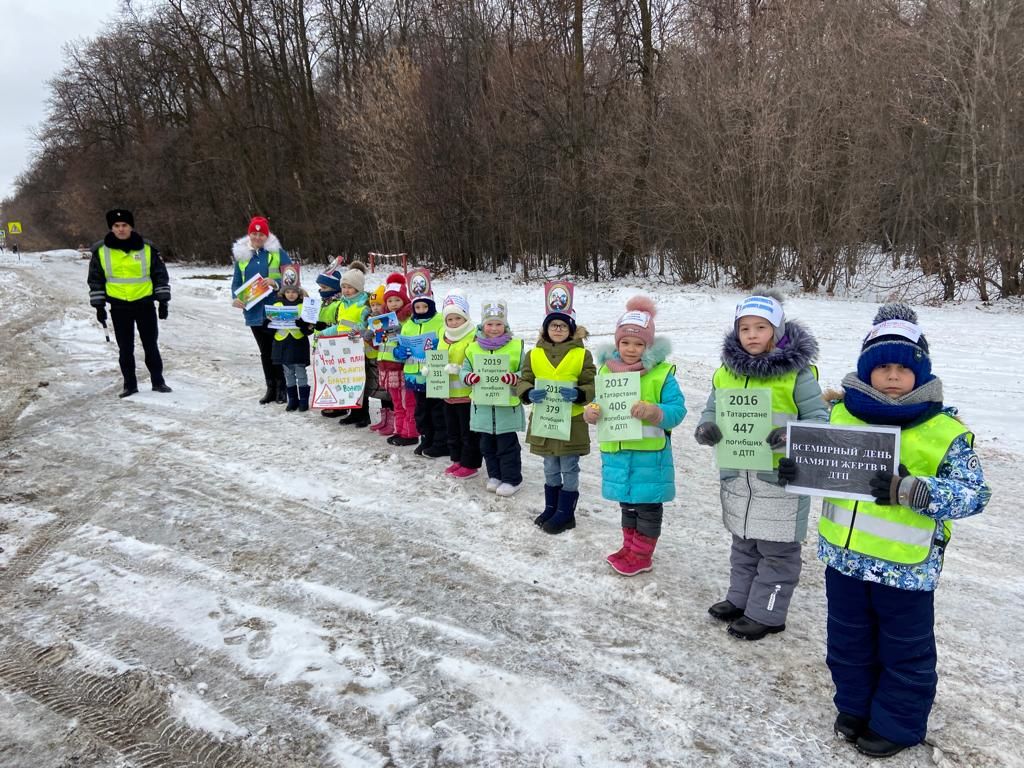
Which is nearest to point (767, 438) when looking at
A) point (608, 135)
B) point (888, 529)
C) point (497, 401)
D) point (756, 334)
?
point (756, 334)

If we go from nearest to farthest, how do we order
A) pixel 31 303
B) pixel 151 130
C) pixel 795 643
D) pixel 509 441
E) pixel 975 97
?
pixel 795 643 < pixel 509 441 < pixel 975 97 < pixel 31 303 < pixel 151 130

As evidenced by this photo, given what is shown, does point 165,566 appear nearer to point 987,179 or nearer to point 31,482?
point 31,482

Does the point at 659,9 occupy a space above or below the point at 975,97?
above

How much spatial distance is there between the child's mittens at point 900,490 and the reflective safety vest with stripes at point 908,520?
9 cm

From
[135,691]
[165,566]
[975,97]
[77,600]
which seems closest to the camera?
[135,691]

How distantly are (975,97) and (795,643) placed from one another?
15805 mm

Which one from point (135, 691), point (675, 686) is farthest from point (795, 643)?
point (135, 691)

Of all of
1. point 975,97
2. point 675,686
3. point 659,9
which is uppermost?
point 659,9

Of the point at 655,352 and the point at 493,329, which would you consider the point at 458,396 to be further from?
the point at 655,352

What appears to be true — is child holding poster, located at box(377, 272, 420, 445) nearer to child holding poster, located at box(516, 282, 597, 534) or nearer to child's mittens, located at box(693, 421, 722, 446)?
child holding poster, located at box(516, 282, 597, 534)

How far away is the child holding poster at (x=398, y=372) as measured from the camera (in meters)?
6.86

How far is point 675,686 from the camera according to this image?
323cm

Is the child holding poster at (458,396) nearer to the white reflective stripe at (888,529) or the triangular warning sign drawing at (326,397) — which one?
the triangular warning sign drawing at (326,397)

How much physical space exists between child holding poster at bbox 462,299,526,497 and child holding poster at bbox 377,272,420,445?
1.42 meters
